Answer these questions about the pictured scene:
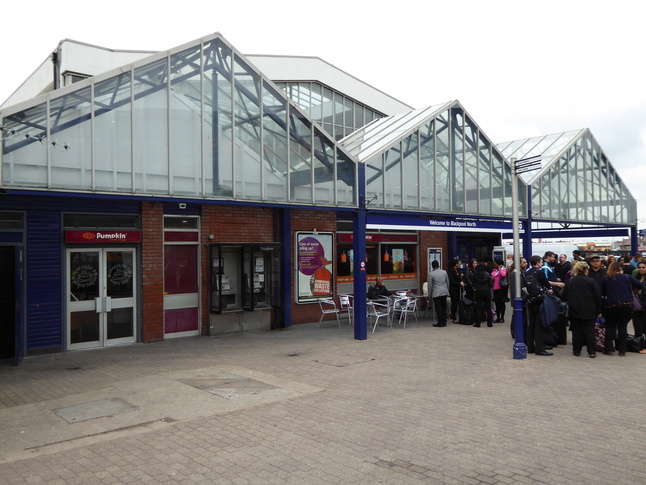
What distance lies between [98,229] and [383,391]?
6.71 meters

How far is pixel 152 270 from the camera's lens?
1138 centimetres

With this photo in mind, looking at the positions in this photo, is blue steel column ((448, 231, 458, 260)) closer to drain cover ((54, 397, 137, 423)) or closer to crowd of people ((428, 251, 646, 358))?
crowd of people ((428, 251, 646, 358))

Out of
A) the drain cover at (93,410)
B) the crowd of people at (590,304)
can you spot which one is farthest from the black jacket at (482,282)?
the drain cover at (93,410)

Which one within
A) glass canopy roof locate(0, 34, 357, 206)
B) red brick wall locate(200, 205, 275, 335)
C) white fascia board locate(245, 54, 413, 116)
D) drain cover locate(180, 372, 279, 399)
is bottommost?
drain cover locate(180, 372, 279, 399)

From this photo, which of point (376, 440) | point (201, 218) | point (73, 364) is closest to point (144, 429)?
point (376, 440)

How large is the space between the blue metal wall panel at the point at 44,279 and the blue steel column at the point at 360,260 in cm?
601

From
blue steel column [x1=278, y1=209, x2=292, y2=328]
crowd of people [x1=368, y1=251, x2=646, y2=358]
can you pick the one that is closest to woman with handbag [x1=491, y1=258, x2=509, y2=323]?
crowd of people [x1=368, y1=251, x2=646, y2=358]

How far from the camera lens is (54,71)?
1526cm

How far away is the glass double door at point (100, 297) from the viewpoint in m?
10.5

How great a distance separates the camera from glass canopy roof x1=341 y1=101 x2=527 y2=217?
499 inches

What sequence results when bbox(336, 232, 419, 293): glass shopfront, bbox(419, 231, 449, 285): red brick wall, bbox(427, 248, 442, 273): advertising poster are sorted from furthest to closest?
bbox(427, 248, 442, 273): advertising poster, bbox(419, 231, 449, 285): red brick wall, bbox(336, 232, 419, 293): glass shopfront

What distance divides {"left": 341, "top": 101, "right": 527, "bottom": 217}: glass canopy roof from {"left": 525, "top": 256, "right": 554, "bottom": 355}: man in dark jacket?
3.88m

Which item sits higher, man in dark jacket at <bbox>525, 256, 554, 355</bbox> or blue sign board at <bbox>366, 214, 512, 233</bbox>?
blue sign board at <bbox>366, 214, 512, 233</bbox>

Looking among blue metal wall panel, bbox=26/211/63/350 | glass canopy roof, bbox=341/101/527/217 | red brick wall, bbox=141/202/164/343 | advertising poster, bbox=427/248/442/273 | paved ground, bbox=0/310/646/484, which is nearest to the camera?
paved ground, bbox=0/310/646/484
